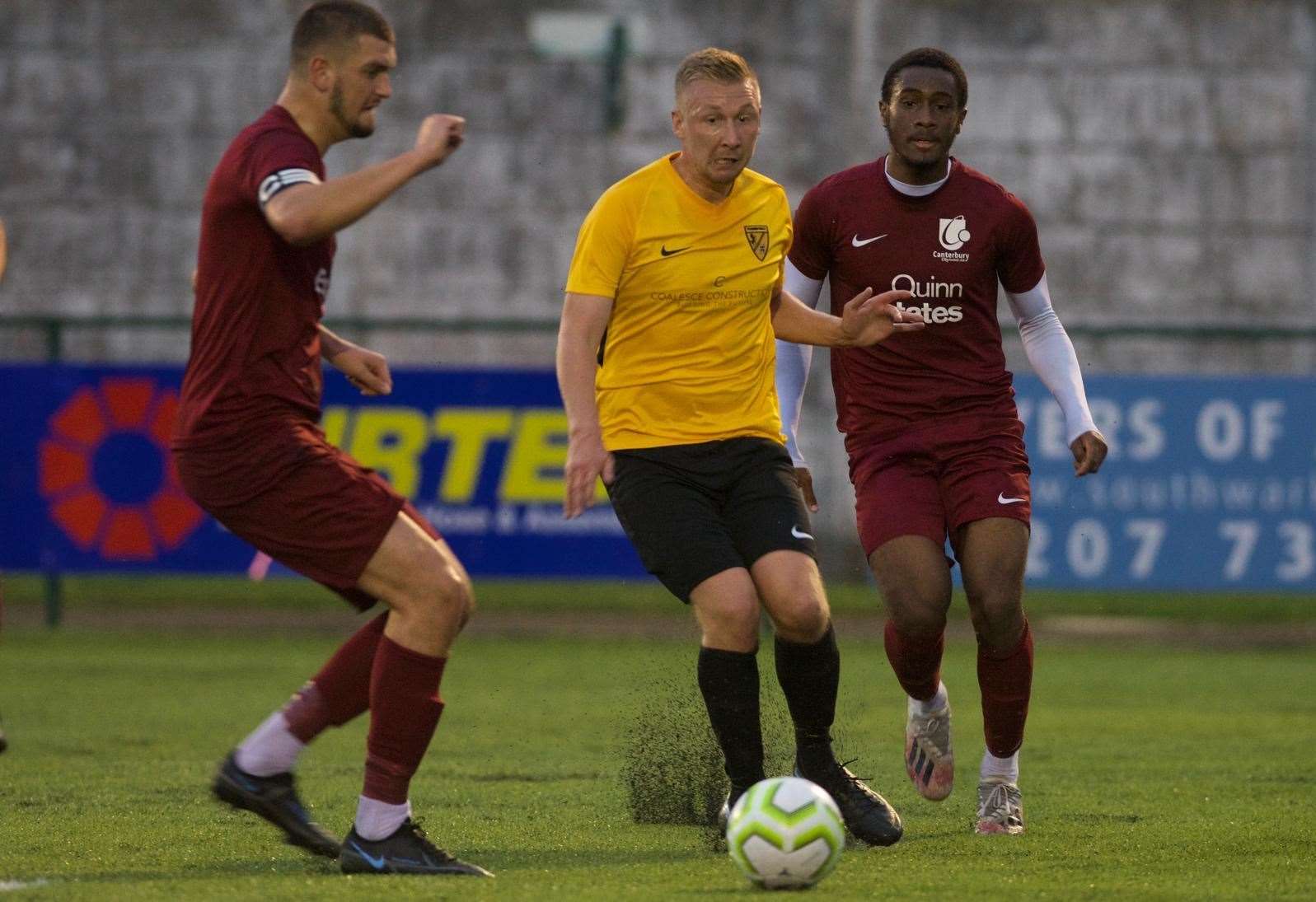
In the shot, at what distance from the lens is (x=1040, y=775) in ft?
26.5

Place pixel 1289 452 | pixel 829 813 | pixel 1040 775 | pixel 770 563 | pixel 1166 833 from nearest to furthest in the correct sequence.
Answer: pixel 829 813 → pixel 770 563 → pixel 1166 833 → pixel 1040 775 → pixel 1289 452

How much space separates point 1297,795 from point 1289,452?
6.72m

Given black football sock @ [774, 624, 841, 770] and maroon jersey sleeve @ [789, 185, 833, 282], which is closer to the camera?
black football sock @ [774, 624, 841, 770]

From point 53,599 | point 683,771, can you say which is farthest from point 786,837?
point 53,599

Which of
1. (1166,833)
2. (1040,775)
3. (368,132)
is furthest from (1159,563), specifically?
(368,132)

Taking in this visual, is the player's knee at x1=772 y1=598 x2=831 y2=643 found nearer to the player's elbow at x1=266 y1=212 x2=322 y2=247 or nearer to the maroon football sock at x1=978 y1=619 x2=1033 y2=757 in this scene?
the maroon football sock at x1=978 y1=619 x2=1033 y2=757

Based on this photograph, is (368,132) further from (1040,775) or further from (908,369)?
(1040,775)

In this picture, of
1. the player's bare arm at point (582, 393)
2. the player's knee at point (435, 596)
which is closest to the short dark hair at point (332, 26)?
the player's bare arm at point (582, 393)

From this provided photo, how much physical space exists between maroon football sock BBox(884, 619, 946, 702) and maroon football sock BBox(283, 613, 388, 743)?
1740 mm

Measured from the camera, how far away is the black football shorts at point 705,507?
594 centimetres

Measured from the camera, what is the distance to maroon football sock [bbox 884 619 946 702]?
6617 mm

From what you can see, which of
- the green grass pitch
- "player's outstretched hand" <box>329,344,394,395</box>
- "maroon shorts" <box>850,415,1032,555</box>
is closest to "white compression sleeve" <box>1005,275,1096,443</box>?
"maroon shorts" <box>850,415,1032,555</box>

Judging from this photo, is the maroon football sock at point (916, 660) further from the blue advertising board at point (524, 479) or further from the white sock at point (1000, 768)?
the blue advertising board at point (524, 479)

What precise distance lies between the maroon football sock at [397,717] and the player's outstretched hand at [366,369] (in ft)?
2.67
